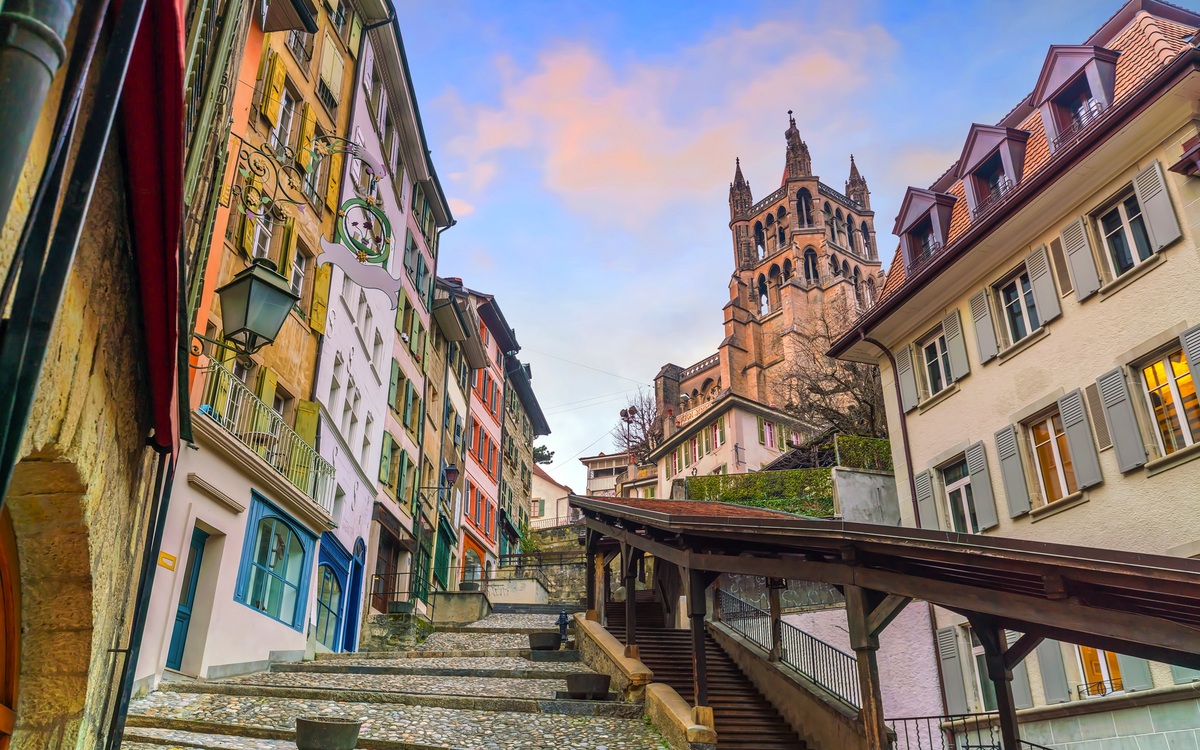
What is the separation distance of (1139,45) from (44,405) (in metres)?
16.8

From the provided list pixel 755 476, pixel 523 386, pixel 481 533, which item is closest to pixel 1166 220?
pixel 755 476

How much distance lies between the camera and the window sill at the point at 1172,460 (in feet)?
38.6

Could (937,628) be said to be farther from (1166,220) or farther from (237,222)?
(237,222)

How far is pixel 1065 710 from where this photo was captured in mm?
13570

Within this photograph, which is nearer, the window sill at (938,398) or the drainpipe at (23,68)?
the drainpipe at (23,68)

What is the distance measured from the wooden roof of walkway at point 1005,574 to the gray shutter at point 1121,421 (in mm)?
4614

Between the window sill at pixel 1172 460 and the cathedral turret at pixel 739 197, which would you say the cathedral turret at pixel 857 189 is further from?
the window sill at pixel 1172 460

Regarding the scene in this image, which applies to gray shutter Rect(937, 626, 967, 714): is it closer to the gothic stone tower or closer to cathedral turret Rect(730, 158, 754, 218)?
the gothic stone tower

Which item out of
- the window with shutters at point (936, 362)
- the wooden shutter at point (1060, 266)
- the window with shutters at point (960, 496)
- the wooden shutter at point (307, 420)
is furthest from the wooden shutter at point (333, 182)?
the wooden shutter at point (1060, 266)

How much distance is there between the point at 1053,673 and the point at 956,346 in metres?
6.38

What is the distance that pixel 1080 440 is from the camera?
13703mm

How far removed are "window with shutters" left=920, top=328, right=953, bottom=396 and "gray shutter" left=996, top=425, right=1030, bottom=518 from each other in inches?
96.4

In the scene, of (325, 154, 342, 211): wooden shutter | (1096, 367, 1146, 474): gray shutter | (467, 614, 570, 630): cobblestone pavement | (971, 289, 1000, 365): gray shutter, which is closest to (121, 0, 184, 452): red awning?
(1096, 367, 1146, 474): gray shutter

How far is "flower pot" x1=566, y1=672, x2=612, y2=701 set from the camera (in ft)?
45.0
